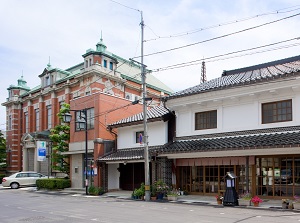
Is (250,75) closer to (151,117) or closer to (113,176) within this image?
(151,117)

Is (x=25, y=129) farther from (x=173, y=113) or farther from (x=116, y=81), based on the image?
(x=173, y=113)

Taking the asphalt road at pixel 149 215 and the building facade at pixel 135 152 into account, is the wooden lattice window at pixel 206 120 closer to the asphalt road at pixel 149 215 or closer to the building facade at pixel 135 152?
the building facade at pixel 135 152

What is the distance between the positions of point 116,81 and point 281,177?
76.1 feet

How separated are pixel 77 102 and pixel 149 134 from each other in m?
8.40

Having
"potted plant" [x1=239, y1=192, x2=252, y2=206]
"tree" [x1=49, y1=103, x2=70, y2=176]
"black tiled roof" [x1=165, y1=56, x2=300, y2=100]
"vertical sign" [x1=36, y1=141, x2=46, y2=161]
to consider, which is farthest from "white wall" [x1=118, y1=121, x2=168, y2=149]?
"vertical sign" [x1=36, y1=141, x2=46, y2=161]

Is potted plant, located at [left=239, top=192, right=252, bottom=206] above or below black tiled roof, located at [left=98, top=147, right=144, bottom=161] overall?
below

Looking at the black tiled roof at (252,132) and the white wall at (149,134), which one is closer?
the black tiled roof at (252,132)

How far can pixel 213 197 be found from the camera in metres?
19.8

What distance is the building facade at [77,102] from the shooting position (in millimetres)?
27391

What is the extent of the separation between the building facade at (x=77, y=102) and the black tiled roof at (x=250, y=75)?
15.5 ft

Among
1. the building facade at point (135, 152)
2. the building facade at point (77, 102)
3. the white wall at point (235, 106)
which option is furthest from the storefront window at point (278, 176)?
the building facade at point (77, 102)

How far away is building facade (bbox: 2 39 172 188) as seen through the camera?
27391 mm

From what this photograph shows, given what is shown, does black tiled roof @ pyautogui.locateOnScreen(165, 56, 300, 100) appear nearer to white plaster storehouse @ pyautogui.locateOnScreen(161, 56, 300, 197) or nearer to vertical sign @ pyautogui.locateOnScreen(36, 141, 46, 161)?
white plaster storehouse @ pyautogui.locateOnScreen(161, 56, 300, 197)

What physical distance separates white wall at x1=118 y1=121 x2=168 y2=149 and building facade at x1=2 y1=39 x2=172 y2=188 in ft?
4.08
